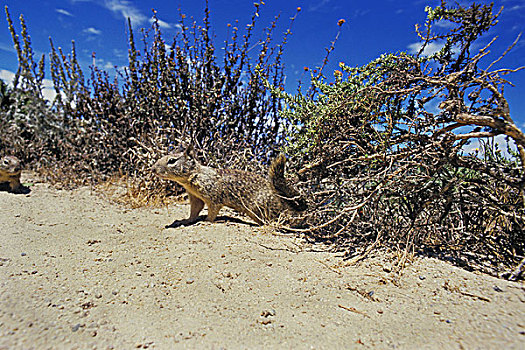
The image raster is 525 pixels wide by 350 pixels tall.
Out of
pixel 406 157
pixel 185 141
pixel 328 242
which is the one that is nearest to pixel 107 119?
pixel 185 141

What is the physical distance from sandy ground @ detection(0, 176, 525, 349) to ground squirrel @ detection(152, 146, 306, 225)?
0.70 meters

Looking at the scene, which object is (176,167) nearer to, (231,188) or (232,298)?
(231,188)

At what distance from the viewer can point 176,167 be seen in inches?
168

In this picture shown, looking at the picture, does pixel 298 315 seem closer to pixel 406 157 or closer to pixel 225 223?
pixel 406 157

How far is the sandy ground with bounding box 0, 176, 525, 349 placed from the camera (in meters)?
1.85

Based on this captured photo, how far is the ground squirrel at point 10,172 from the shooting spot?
233 inches

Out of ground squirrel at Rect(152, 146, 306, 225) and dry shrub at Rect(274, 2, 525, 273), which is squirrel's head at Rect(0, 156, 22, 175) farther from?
dry shrub at Rect(274, 2, 525, 273)

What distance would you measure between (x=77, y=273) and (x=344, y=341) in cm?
225

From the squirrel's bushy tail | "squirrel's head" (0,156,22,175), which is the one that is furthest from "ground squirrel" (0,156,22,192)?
the squirrel's bushy tail

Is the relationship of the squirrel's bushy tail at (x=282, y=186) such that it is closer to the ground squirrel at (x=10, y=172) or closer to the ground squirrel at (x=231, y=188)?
the ground squirrel at (x=231, y=188)

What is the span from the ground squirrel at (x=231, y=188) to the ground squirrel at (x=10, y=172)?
3.66m

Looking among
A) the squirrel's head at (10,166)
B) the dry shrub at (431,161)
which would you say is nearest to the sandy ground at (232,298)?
the dry shrub at (431,161)

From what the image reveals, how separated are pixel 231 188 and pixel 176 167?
79 centimetres

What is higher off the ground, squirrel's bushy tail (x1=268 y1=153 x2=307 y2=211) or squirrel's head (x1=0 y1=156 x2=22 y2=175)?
squirrel's bushy tail (x1=268 y1=153 x2=307 y2=211)
